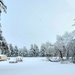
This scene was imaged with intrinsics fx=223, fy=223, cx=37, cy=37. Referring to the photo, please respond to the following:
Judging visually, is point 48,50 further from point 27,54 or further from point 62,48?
point 27,54

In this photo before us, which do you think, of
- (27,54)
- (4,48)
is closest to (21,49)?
(27,54)

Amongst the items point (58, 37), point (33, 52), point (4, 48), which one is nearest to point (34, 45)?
point (33, 52)

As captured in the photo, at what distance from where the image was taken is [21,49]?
444 ft

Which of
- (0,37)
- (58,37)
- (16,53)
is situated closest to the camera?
(0,37)

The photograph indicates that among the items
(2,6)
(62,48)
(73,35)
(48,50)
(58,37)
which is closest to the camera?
(2,6)

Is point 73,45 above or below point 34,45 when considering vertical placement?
below

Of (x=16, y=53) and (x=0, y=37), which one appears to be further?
(x=16, y=53)

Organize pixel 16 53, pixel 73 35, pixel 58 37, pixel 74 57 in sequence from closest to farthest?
pixel 73 35
pixel 74 57
pixel 58 37
pixel 16 53

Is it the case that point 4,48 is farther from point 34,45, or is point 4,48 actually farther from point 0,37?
point 34,45

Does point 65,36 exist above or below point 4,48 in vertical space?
above

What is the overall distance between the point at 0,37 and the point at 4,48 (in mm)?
1793

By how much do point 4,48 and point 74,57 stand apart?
105 ft

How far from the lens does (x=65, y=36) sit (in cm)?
6875

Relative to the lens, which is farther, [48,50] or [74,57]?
[48,50]
